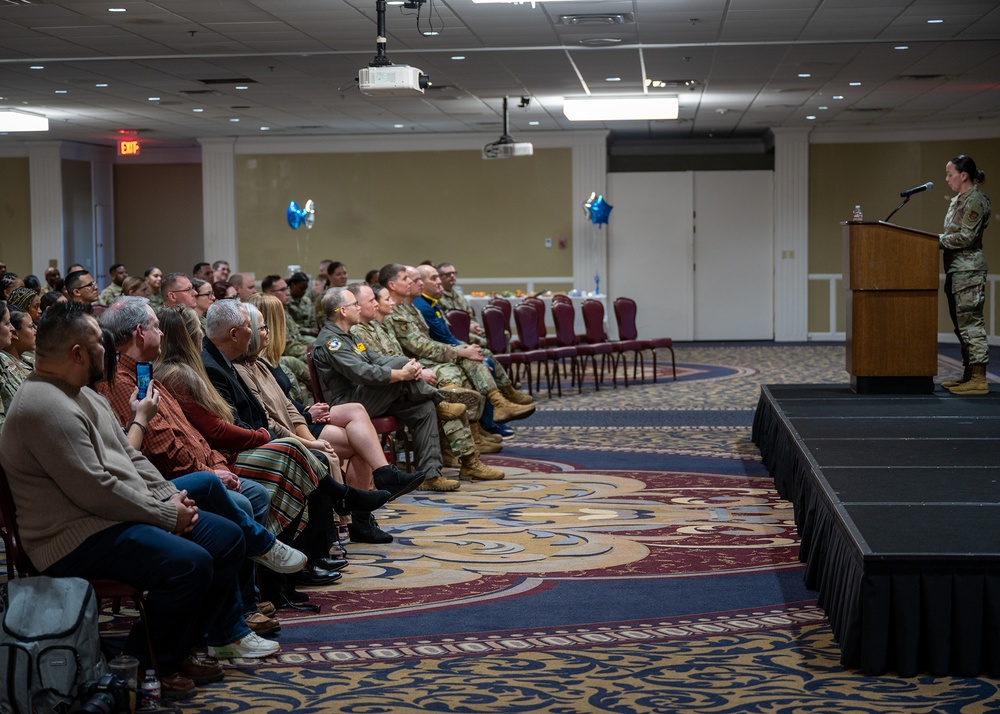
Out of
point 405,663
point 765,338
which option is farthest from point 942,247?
point 765,338

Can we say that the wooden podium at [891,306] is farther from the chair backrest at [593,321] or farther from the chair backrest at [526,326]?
the chair backrest at [593,321]

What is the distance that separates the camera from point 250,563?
4227 millimetres

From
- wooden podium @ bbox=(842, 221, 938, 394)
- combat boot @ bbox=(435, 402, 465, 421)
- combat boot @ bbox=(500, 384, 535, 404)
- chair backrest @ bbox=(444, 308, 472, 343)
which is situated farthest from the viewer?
chair backrest @ bbox=(444, 308, 472, 343)

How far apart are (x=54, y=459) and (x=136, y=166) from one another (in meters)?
20.0

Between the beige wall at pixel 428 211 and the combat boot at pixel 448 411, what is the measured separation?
11759 millimetres

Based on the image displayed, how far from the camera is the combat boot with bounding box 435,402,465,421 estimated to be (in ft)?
24.1

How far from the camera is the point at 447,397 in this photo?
7.74 m

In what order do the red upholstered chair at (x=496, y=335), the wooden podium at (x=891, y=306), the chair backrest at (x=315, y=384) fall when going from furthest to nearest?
the red upholstered chair at (x=496, y=335) < the wooden podium at (x=891, y=306) < the chair backrest at (x=315, y=384)

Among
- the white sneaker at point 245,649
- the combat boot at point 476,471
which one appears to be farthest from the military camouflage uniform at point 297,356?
the white sneaker at point 245,649

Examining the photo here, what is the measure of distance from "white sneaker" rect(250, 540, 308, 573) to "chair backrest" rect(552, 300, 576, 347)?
9.03m

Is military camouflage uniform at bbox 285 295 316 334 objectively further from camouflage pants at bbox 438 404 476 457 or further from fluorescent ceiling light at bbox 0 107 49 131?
fluorescent ceiling light at bbox 0 107 49 131

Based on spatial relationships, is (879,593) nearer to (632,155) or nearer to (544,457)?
(544,457)

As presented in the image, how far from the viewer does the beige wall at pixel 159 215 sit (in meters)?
22.1

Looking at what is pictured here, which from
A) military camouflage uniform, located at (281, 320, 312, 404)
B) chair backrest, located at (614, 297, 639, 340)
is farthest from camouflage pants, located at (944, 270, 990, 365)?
chair backrest, located at (614, 297, 639, 340)
